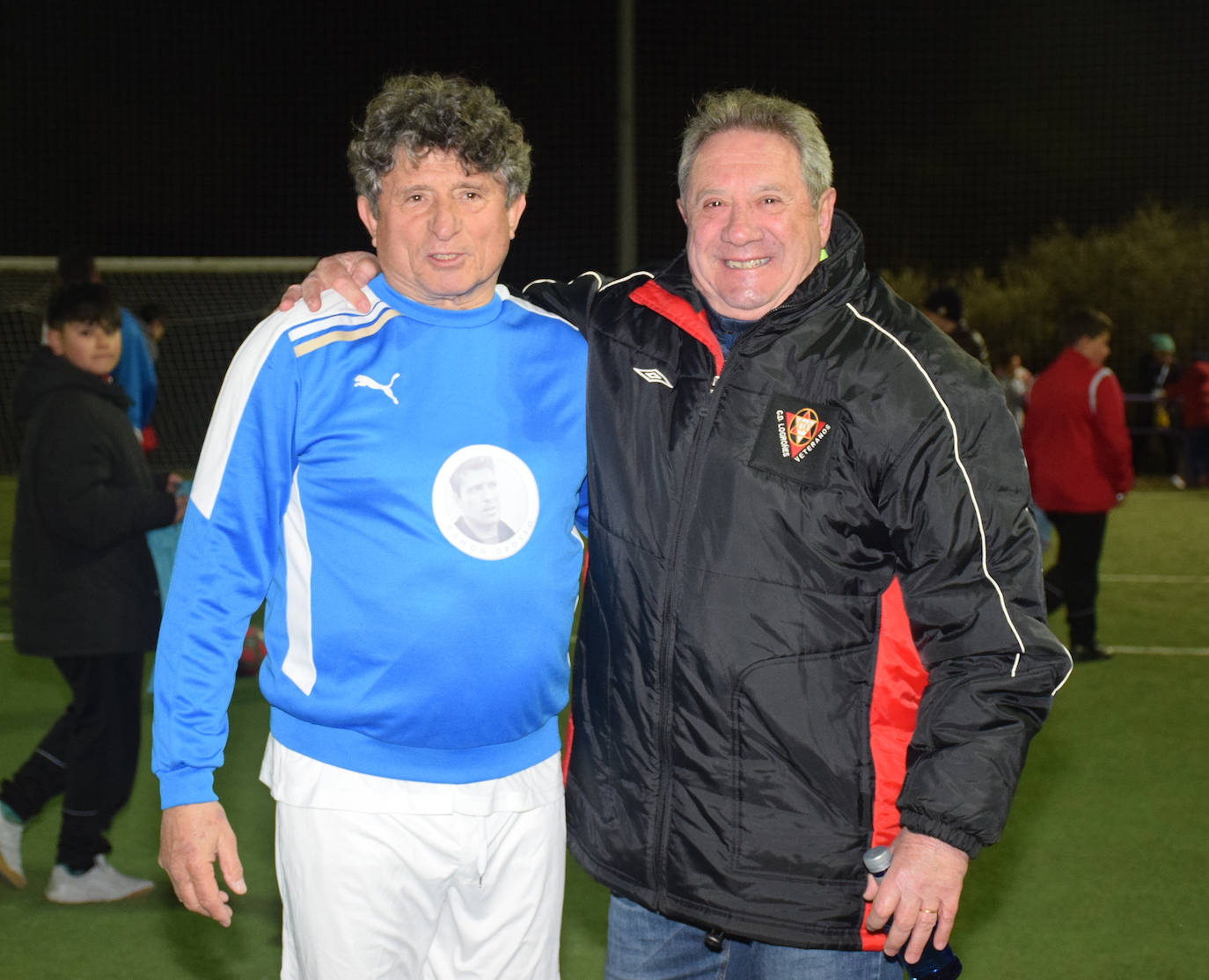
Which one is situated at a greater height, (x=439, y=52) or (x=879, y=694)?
(x=439, y=52)

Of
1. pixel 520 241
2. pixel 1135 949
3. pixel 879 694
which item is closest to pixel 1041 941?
pixel 1135 949

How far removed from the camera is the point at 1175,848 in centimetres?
421

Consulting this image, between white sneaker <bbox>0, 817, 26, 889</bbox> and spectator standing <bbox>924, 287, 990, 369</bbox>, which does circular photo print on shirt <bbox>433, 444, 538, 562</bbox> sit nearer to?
white sneaker <bbox>0, 817, 26, 889</bbox>

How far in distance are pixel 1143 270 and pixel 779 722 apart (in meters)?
26.8

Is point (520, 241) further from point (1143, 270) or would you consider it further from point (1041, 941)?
point (1041, 941)

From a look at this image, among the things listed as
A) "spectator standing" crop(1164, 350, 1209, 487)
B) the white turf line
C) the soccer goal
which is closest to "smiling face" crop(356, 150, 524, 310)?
the white turf line

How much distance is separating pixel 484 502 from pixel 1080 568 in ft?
17.9

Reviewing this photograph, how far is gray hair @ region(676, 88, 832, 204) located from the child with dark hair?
223 centimetres

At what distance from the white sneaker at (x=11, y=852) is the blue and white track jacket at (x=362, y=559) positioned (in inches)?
88.0

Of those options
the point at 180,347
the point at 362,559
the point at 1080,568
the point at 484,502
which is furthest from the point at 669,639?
the point at 180,347

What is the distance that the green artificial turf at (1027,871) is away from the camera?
344cm

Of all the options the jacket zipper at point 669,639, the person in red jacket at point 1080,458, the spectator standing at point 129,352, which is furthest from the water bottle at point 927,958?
the spectator standing at point 129,352

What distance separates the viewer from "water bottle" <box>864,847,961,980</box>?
1.89m

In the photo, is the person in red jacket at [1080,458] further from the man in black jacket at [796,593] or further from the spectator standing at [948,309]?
the man in black jacket at [796,593]
